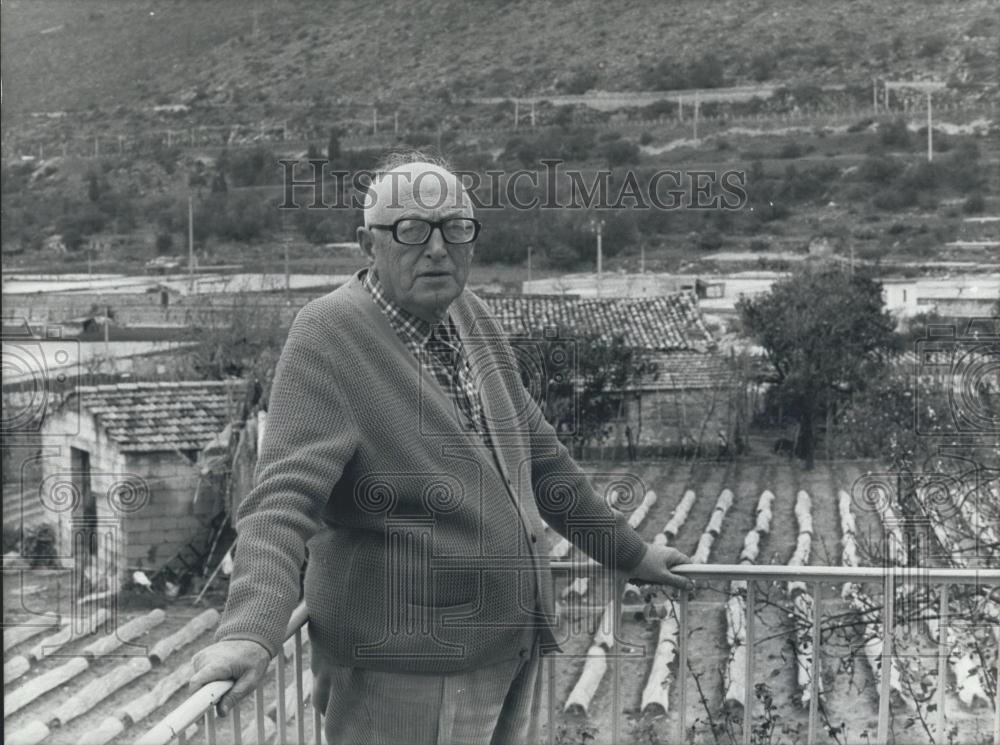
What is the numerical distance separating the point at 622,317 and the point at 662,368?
8.56 feet

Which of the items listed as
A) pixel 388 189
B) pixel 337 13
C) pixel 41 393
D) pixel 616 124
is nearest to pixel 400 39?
pixel 337 13

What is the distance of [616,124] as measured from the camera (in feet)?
122

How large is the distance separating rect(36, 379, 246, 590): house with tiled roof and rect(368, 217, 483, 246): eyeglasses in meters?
11.2

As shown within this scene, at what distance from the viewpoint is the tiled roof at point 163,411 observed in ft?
41.5

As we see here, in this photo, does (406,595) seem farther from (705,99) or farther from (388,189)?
(705,99)

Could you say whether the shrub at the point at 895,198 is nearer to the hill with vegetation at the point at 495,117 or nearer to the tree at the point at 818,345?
the hill with vegetation at the point at 495,117

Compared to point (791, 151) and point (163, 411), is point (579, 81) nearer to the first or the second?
point (791, 151)

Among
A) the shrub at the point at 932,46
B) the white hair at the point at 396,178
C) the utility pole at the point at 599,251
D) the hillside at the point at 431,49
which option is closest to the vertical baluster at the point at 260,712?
the white hair at the point at 396,178

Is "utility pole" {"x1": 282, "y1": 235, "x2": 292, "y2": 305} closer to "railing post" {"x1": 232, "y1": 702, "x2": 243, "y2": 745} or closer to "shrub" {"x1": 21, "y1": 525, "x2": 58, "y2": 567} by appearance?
"shrub" {"x1": 21, "y1": 525, "x2": 58, "y2": 567}

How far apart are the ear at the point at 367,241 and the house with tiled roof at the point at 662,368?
16.7 m

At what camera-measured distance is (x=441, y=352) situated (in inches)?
74.5

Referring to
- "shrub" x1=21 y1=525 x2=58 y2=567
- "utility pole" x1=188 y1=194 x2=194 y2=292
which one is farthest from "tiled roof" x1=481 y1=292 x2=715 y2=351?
"utility pole" x1=188 y1=194 x2=194 y2=292

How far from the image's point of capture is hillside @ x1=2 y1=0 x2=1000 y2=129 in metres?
36.8

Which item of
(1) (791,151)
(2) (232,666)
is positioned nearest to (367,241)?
(2) (232,666)
